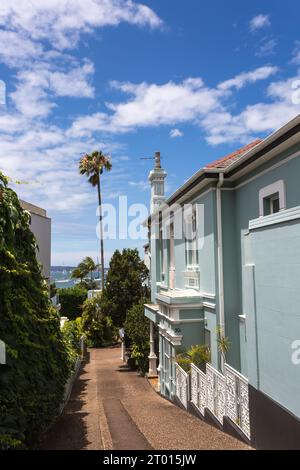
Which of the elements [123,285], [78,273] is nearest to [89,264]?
[78,273]

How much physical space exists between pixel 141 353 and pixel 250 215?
13.6m

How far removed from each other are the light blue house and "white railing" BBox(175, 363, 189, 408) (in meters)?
0.03

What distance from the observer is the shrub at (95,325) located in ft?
113

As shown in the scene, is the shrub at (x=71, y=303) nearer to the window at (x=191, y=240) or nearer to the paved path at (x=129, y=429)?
the paved path at (x=129, y=429)

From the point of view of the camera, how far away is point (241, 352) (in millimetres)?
11219

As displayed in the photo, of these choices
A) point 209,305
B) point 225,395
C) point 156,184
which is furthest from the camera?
point 156,184

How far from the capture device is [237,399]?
25.3ft

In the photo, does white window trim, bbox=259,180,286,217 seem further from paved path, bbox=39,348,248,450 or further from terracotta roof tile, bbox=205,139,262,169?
paved path, bbox=39,348,248,450

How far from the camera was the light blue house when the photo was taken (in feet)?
19.5

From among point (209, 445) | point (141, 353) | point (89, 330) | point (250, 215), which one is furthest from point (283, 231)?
point (89, 330)

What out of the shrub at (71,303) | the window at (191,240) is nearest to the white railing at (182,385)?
the window at (191,240)

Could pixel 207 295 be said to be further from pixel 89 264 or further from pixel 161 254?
pixel 89 264

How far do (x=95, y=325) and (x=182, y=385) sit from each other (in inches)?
948

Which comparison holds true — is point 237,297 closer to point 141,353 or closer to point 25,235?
point 25,235
